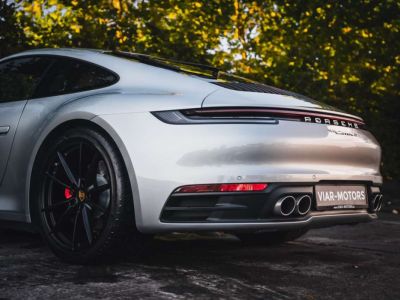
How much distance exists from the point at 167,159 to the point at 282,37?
9.74m

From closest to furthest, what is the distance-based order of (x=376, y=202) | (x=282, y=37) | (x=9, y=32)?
(x=376, y=202) → (x=9, y=32) → (x=282, y=37)

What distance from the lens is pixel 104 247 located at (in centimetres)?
344

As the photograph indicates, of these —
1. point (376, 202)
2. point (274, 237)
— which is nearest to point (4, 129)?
point (274, 237)

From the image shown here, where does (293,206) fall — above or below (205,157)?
below

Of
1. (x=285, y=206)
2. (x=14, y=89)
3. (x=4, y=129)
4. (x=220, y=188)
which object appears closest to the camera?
(x=220, y=188)

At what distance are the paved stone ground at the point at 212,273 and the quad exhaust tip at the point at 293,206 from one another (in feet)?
1.14

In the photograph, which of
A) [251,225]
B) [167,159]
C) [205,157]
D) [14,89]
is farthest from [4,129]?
[251,225]

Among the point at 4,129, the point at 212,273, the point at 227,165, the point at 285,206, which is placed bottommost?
the point at 212,273

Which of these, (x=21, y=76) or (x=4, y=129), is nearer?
(x=4, y=129)

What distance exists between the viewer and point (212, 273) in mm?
3418

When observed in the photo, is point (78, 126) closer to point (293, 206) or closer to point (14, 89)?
point (14, 89)

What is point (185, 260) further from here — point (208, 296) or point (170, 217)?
point (208, 296)

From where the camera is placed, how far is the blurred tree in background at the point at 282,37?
9.95m

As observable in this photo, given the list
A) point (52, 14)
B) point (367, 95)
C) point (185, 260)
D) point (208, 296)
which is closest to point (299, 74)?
point (367, 95)
